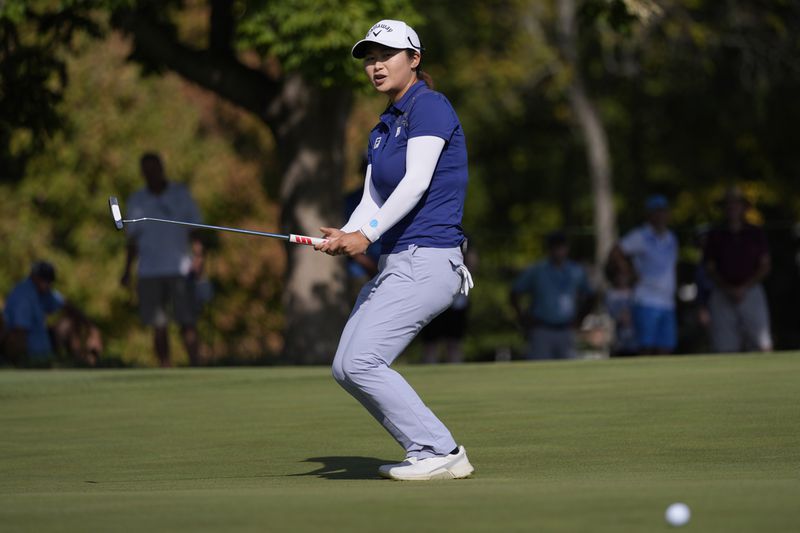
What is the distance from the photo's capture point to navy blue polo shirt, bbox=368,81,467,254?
702 cm

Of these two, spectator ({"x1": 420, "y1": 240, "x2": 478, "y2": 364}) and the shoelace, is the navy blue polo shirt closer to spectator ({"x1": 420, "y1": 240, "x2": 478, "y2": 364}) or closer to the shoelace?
the shoelace

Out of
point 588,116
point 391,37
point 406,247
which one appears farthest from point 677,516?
point 588,116

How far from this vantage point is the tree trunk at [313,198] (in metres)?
17.8

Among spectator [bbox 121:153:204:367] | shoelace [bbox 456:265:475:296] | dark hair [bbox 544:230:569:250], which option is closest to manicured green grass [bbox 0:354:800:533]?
shoelace [bbox 456:265:475:296]

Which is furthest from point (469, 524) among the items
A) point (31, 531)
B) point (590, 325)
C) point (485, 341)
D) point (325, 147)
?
point (485, 341)

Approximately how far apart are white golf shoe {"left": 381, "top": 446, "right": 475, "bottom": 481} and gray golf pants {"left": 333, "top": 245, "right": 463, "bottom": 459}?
0.24 feet

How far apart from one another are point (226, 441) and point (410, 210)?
8.04ft

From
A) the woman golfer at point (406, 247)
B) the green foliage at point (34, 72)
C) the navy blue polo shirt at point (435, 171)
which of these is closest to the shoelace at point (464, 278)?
the woman golfer at point (406, 247)

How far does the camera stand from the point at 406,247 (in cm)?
706

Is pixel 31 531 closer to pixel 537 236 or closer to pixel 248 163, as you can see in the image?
pixel 537 236

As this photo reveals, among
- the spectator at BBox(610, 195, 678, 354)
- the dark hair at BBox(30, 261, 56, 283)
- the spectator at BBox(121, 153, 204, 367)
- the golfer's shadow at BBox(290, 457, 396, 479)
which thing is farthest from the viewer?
the dark hair at BBox(30, 261, 56, 283)

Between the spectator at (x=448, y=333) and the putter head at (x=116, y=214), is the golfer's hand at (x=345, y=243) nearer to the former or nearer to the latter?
the putter head at (x=116, y=214)

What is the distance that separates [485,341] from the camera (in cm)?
2353

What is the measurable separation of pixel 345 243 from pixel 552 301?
32.6ft
